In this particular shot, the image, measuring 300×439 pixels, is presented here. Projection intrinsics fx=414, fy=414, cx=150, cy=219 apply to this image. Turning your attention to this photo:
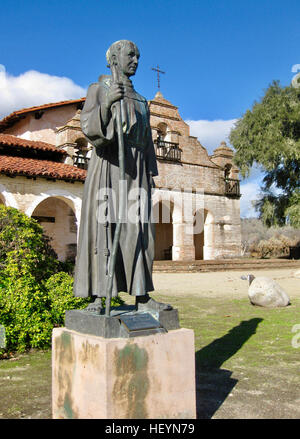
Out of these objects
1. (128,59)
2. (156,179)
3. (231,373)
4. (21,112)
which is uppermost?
(21,112)

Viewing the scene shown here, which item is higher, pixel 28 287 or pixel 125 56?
pixel 125 56

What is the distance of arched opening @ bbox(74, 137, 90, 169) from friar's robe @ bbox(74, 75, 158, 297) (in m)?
16.2

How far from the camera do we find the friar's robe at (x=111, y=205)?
3.02 metres

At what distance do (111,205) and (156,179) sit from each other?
19.9 meters

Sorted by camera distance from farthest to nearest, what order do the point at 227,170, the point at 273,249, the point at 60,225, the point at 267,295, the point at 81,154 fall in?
the point at 273,249, the point at 227,170, the point at 81,154, the point at 60,225, the point at 267,295

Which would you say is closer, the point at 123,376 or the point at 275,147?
the point at 123,376

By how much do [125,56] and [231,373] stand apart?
10.4 ft

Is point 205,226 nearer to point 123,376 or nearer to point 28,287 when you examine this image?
point 28,287

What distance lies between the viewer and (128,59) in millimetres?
3100

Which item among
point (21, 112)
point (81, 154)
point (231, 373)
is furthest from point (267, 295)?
point (21, 112)

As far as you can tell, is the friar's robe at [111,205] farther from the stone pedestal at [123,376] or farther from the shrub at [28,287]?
the shrub at [28,287]

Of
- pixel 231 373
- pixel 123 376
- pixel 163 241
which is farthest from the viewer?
pixel 163 241

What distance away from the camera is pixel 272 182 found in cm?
2570

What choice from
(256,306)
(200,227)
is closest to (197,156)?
(200,227)
